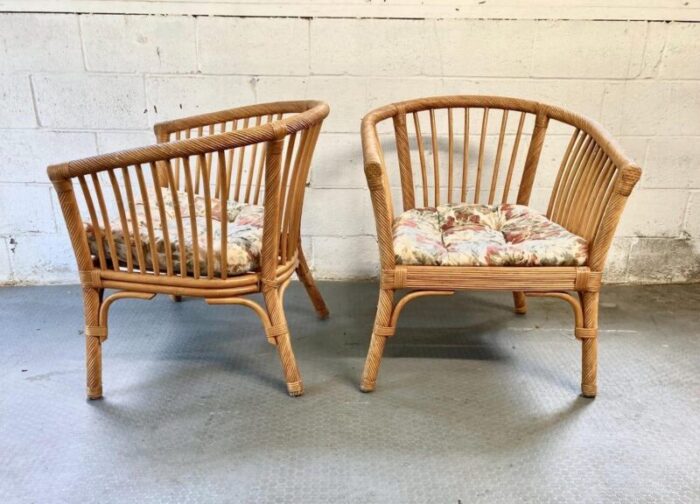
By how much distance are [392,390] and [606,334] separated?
0.82 meters

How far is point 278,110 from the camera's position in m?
1.75

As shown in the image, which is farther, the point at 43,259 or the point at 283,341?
the point at 43,259

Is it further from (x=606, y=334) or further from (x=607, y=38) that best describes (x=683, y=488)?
(x=607, y=38)

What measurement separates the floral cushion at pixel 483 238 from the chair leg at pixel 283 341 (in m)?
0.34

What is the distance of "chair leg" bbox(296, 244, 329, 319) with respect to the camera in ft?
5.94

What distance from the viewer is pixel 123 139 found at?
2.02 m

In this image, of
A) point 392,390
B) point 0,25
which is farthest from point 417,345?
point 0,25

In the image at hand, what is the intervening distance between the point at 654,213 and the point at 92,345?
205 cm

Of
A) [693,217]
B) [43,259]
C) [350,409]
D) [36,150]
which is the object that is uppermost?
[36,150]

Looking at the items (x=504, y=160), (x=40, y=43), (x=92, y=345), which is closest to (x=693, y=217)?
(x=504, y=160)

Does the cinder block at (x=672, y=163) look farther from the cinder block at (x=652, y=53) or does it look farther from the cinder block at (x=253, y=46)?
the cinder block at (x=253, y=46)

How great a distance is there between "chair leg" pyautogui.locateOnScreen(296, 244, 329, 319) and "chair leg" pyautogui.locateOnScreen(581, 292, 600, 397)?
86 centimetres

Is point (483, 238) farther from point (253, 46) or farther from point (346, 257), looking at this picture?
point (253, 46)

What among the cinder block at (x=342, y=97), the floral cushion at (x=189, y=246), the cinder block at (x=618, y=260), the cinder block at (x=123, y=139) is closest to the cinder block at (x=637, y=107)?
the cinder block at (x=618, y=260)
